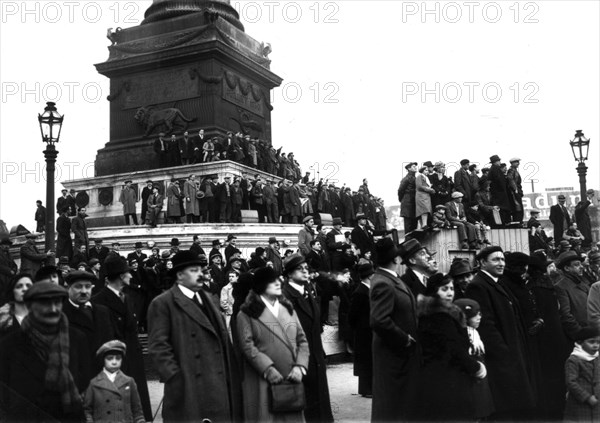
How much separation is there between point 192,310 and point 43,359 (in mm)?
1297

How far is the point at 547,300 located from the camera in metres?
7.75

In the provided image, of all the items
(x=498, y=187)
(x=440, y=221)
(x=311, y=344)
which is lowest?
(x=311, y=344)

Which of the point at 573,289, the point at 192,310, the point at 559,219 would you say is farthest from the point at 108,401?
the point at 559,219

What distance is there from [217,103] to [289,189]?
5.60 m

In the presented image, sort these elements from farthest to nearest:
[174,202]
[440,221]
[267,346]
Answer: [174,202] < [440,221] < [267,346]

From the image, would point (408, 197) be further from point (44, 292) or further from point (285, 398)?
point (44, 292)

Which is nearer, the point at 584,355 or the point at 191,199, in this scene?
the point at 584,355

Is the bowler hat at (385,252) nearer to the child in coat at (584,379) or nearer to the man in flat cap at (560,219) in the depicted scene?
the child in coat at (584,379)

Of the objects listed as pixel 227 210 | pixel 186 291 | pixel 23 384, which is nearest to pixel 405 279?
pixel 186 291

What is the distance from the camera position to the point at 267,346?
6.04 metres

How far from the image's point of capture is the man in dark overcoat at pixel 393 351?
236 inches

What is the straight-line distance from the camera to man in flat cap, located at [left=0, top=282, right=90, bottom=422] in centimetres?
492

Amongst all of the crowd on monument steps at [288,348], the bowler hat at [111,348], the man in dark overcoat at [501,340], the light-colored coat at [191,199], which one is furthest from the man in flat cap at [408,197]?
the bowler hat at [111,348]

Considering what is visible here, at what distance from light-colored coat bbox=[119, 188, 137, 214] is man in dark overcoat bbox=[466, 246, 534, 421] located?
→ 22695 millimetres
